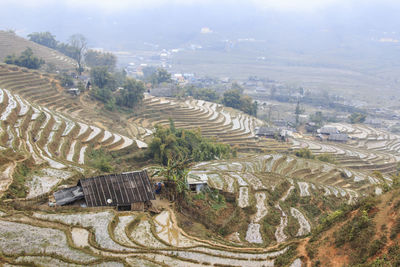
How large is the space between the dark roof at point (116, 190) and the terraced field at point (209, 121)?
75.1ft

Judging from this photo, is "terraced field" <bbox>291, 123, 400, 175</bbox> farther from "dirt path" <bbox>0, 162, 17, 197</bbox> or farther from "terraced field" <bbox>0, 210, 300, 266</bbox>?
"dirt path" <bbox>0, 162, 17, 197</bbox>

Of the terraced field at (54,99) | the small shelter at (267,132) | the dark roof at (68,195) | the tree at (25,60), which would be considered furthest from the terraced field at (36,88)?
the small shelter at (267,132)

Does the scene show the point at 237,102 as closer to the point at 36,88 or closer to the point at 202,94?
the point at 202,94

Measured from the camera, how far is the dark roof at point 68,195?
12701 mm

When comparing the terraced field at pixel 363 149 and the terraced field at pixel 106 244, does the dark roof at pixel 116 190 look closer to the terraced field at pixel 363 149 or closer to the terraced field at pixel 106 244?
the terraced field at pixel 106 244

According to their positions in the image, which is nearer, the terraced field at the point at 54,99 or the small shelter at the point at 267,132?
the terraced field at the point at 54,99

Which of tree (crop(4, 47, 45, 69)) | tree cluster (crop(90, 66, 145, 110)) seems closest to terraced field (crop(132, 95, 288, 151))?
tree cluster (crop(90, 66, 145, 110))

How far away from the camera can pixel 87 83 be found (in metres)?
40.2

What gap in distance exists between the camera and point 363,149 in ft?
146

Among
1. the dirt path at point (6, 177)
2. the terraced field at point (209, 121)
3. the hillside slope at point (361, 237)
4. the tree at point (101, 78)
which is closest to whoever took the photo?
the hillside slope at point (361, 237)

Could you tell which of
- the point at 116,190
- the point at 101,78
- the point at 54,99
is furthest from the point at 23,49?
the point at 116,190

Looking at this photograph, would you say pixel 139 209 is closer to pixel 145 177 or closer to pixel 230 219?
pixel 145 177

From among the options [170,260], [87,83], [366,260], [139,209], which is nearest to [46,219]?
[139,209]

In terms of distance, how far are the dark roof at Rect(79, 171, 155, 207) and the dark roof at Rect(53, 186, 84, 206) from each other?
0.93 ft
